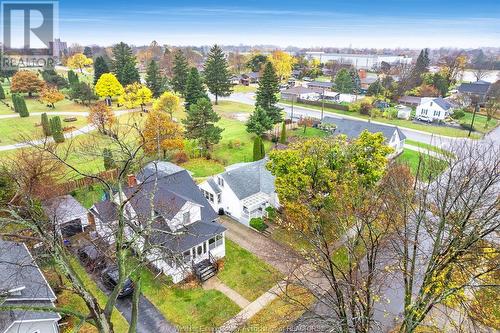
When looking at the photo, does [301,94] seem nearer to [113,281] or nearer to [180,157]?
[180,157]

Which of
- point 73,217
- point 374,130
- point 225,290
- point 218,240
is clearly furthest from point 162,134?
point 374,130

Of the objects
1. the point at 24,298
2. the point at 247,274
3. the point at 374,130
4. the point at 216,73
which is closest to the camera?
the point at 24,298

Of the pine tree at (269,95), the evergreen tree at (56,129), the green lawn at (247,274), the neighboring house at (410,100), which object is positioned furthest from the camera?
the neighboring house at (410,100)

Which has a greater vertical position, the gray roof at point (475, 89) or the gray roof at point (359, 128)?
the gray roof at point (475, 89)

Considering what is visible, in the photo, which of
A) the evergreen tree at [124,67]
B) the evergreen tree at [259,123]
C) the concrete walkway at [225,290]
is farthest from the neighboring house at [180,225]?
the evergreen tree at [124,67]

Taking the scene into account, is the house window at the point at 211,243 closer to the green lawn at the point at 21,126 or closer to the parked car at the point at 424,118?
the green lawn at the point at 21,126

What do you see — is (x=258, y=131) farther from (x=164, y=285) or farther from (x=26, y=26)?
(x=26, y=26)

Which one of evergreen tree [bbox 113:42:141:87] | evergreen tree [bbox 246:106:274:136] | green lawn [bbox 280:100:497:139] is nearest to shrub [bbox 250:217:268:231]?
evergreen tree [bbox 246:106:274:136]
